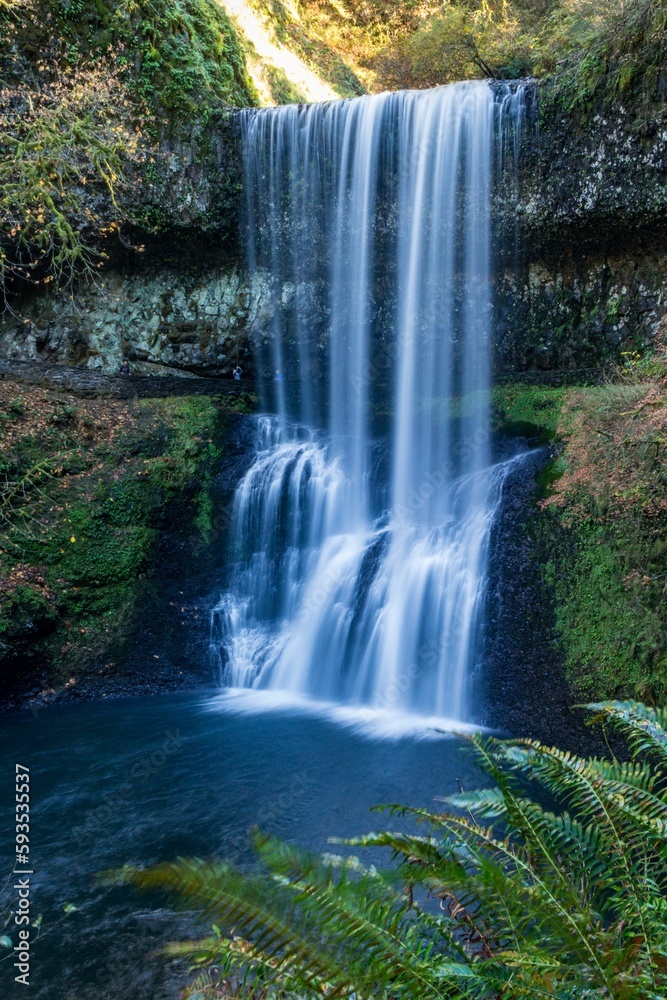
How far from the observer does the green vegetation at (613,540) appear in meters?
6.80

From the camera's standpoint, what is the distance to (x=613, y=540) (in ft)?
24.5

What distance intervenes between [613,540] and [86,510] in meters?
7.98

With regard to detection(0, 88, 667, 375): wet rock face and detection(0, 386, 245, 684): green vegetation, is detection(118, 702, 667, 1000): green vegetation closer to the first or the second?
detection(0, 386, 245, 684): green vegetation

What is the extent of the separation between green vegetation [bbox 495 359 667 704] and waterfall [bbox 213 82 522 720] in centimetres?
114

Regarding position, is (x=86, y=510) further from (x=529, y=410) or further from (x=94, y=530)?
(x=529, y=410)

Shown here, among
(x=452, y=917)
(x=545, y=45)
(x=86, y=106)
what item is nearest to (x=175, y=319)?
(x=86, y=106)

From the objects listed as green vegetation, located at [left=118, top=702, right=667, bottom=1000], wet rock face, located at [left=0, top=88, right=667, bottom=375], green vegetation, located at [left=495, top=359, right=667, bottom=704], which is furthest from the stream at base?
wet rock face, located at [left=0, top=88, right=667, bottom=375]

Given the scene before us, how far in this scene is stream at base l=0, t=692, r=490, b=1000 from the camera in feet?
14.8

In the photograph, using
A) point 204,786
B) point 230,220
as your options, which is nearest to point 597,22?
point 230,220

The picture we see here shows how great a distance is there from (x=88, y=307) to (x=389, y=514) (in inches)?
326

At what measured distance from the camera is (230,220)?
46.6 feet

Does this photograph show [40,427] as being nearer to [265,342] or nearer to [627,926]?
Result: [265,342]

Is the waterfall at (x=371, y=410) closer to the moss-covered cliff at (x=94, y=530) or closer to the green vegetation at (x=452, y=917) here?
the moss-covered cliff at (x=94, y=530)

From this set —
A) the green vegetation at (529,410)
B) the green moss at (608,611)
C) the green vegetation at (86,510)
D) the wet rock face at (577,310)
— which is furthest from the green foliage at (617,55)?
the green vegetation at (86,510)
